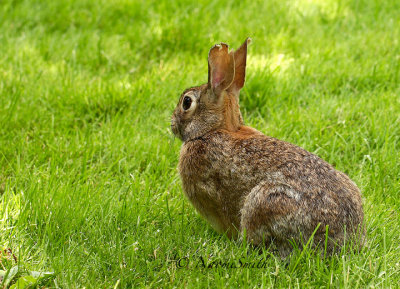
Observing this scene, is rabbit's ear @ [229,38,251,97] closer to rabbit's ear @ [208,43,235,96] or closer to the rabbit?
the rabbit

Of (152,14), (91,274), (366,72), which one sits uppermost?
(152,14)

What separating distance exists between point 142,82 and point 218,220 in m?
2.33

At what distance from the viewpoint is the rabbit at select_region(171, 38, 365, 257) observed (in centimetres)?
358

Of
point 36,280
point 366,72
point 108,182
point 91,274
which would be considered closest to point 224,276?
point 91,274

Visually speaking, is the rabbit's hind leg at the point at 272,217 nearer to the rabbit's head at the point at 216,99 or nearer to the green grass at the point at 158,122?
the green grass at the point at 158,122

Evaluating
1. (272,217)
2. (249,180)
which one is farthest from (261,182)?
(272,217)

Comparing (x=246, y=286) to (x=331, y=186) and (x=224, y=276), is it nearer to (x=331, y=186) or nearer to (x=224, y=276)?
(x=224, y=276)

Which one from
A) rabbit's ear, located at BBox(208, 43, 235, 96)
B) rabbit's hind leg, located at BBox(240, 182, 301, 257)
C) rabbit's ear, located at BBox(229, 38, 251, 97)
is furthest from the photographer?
rabbit's ear, located at BBox(229, 38, 251, 97)

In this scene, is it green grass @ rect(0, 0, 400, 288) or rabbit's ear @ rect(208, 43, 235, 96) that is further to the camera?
rabbit's ear @ rect(208, 43, 235, 96)

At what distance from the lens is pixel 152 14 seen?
7.28 m

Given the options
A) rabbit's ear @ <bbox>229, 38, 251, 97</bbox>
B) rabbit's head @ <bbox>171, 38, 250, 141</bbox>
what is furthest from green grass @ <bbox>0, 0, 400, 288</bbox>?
rabbit's ear @ <bbox>229, 38, 251, 97</bbox>

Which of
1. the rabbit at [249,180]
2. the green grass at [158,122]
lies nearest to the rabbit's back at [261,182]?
the rabbit at [249,180]

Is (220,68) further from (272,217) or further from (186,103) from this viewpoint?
(272,217)

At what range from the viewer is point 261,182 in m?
3.77
